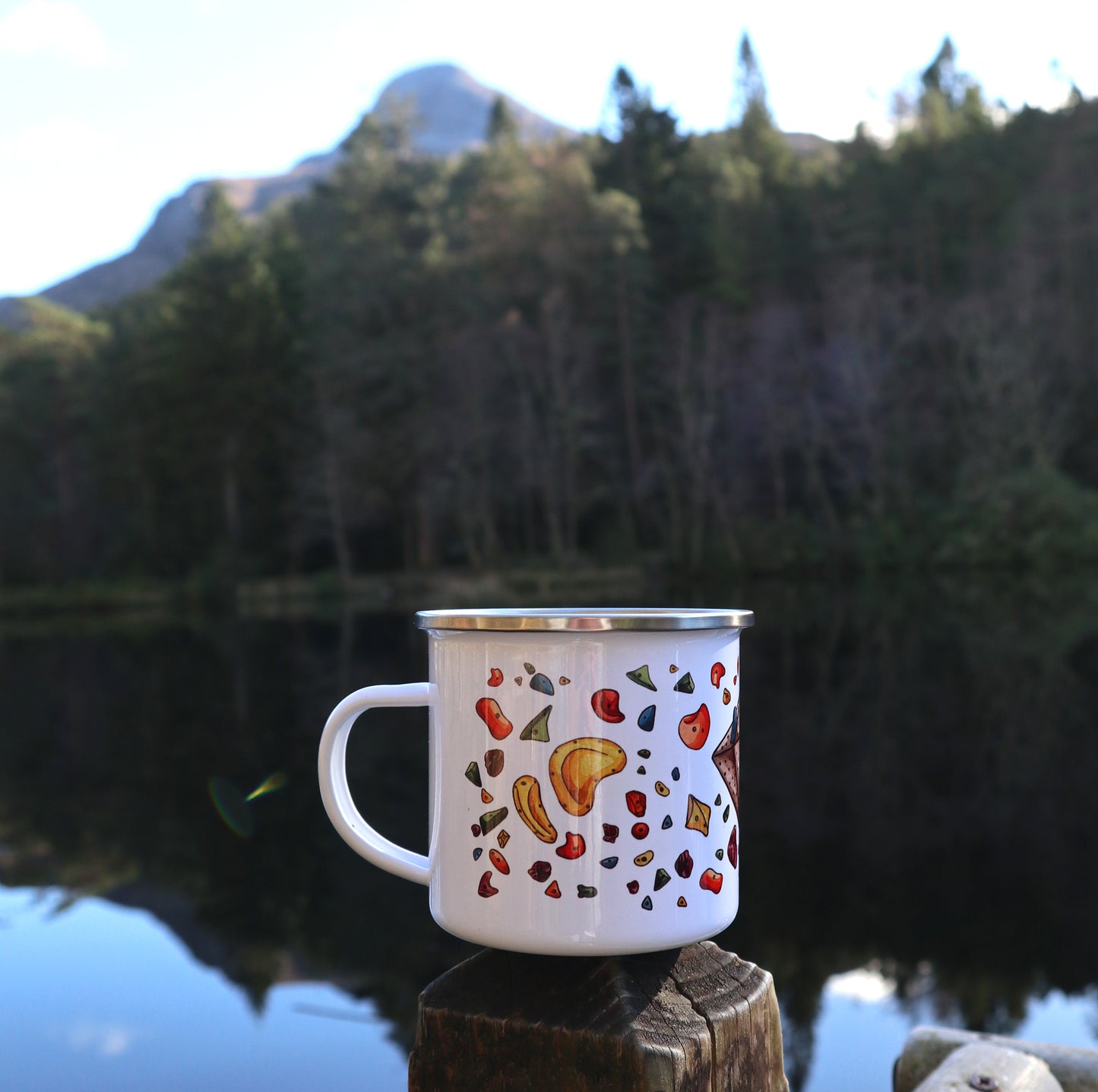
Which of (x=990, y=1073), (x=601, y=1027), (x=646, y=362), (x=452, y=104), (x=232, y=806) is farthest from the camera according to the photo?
(x=452, y=104)

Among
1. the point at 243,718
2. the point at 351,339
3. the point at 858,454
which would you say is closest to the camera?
the point at 243,718

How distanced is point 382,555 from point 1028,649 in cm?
2315

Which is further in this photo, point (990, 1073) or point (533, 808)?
point (990, 1073)

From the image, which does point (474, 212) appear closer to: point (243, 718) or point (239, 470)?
point (239, 470)

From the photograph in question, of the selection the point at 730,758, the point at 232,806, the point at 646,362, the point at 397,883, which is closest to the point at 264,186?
the point at 646,362

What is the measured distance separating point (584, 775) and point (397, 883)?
4257 mm

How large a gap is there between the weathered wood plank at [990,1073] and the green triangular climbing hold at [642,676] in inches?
62.3

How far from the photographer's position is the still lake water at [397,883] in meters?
3.36

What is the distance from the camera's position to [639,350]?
28422 millimetres

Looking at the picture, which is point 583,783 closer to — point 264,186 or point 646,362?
point 646,362

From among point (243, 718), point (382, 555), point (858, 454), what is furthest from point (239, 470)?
point (243, 718)

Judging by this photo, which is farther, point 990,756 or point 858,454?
point 858,454

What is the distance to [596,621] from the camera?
3.04 ft

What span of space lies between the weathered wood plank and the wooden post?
1.34 m
